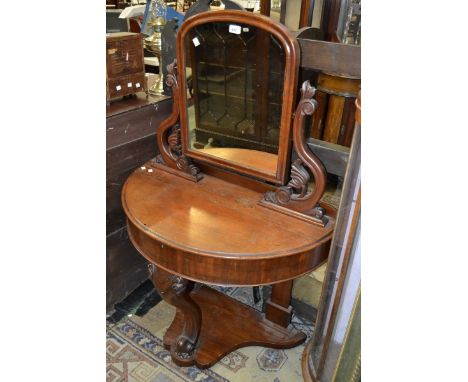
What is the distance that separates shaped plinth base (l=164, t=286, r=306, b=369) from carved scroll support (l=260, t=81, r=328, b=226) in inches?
25.2

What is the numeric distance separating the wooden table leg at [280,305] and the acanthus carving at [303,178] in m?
0.57

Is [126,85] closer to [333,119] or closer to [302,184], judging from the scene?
[302,184]

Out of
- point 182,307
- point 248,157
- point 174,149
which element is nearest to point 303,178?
point 248,157

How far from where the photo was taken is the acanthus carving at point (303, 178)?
1.02 metres

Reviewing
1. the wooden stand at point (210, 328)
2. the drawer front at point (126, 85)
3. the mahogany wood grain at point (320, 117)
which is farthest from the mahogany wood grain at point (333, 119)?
the drawer front at point (126, 85)

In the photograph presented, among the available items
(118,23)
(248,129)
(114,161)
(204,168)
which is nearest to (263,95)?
(248,129)

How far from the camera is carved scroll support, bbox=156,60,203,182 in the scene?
1346mm

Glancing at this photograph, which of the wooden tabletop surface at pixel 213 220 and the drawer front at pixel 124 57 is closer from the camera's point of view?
the wooden tabletop surface at pixel 213 220

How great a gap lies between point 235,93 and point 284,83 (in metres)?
0.21

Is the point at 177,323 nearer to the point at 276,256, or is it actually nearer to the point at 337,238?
the point at 276,256

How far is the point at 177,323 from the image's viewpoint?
1.70 meters

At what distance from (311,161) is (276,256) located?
11.8 inches

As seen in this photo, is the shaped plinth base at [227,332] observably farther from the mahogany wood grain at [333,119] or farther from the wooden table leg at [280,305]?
the mahogany wood grain at [333,119]

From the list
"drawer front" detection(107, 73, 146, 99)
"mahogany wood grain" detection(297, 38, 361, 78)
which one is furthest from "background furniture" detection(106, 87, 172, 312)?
"mahogany wood grain" detection(297, 38, 361, 78)
